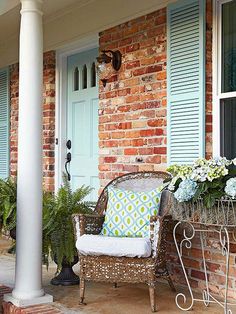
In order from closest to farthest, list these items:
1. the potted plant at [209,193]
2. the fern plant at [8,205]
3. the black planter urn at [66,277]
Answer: the potted plant at [209,193], the fern plant at [8,205], the black planter urn at [66,277]

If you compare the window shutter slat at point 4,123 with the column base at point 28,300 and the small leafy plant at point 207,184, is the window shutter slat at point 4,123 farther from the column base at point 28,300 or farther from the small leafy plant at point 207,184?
the small leafy plant at point 207,184

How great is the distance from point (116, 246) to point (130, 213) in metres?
0.43

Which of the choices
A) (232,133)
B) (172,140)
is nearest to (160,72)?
(172,140)

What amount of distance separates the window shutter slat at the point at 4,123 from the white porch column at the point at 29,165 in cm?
300

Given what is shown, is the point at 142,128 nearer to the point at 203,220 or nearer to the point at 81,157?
the point at 81,157

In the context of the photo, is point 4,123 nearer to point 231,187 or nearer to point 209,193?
point 209,193

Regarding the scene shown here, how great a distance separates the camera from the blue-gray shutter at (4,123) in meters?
6.22

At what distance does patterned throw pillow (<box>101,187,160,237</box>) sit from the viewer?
11.4 feet

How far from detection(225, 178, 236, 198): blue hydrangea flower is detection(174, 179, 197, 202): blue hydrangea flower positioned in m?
0.19

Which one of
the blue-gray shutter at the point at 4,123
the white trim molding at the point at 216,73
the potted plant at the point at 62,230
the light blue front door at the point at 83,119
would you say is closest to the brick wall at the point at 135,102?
the light blue front door at the point at 83,119

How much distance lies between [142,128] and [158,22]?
2.68 feet

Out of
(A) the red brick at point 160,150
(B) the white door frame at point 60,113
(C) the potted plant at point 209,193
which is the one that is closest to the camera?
(C) the potted plant at point 209,193

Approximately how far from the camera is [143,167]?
13.8 feet

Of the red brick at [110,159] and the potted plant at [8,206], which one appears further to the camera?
the red brick at [110,159]
